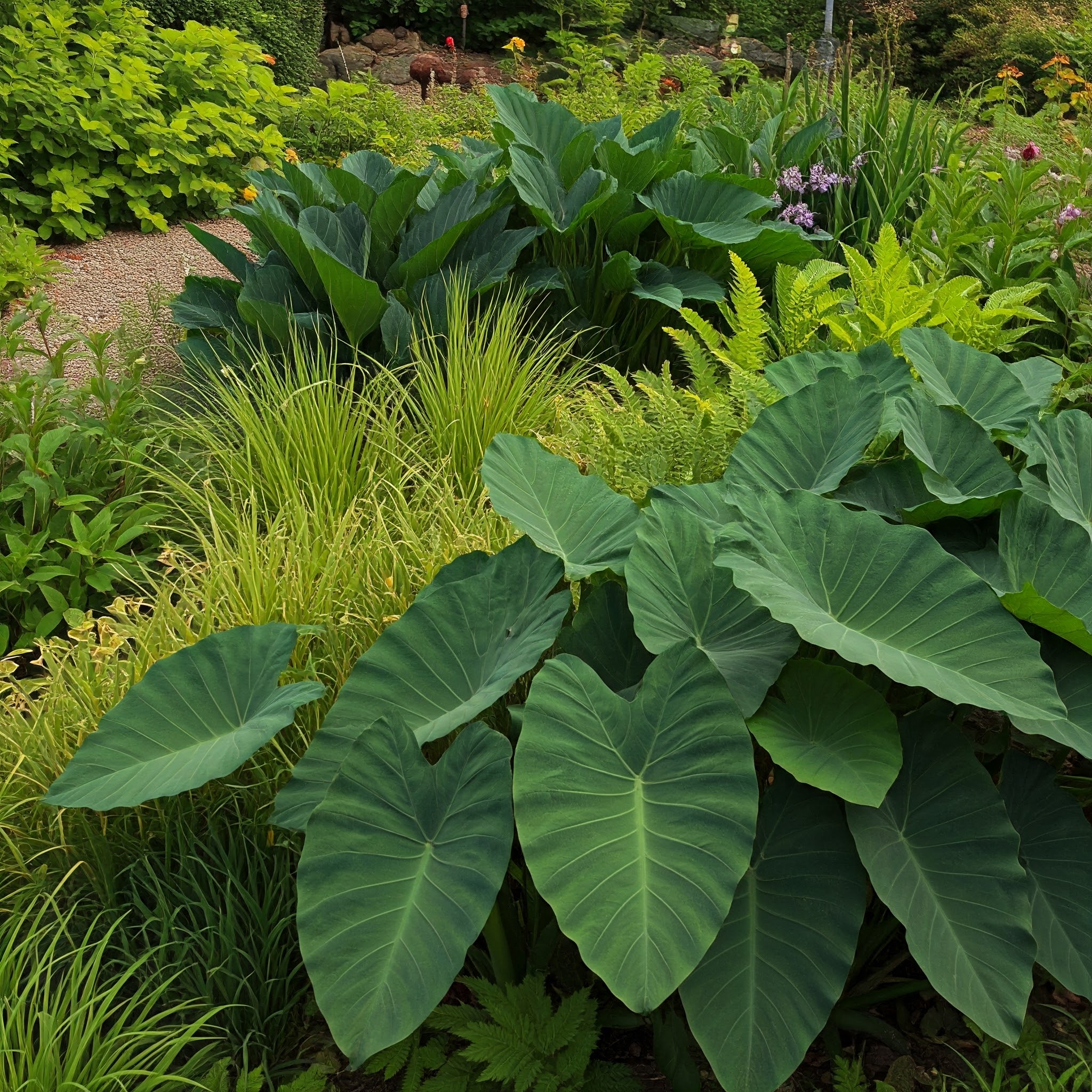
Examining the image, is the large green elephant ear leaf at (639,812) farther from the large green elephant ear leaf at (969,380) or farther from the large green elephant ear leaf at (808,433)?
the large green elephant ear leaf at (969,380)

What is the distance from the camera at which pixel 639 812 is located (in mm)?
1228

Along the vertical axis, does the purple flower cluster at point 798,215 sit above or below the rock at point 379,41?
above

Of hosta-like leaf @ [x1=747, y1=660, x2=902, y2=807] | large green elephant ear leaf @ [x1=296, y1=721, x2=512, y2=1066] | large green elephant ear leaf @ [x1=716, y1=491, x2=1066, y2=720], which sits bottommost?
large green elephant ear leaf @ [x1=296, y1=721, x2=512, y2=1066]

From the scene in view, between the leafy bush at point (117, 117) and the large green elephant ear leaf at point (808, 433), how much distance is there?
4.52m

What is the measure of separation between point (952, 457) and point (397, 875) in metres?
1.15

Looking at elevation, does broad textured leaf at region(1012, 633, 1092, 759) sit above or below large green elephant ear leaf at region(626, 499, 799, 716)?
below

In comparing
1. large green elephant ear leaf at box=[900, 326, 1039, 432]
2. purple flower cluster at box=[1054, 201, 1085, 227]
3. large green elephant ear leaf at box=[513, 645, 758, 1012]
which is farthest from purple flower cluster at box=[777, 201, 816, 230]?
large green elephant ear leaf at box=[513, 645, 758, 1012]

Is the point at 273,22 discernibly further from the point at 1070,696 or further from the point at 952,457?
the point at 1070,696

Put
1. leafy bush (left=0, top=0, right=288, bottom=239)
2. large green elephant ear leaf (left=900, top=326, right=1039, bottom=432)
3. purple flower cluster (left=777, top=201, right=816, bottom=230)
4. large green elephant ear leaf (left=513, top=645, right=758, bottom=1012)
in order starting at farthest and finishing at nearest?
leafy bush (left=0, top=0, right=288, bottom=239), purple flower cluster (left=777, top=201, right=816, bottom=230), large green elephant ear leaf (left=900, top=326, right=1039, bottom=432), large green elephant ear leaf (left=513, top=645, right=758, bottom=1012)

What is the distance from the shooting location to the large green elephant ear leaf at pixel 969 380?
178 centimetres

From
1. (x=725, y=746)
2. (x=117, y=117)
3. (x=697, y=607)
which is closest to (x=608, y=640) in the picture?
(x=697, y=607)

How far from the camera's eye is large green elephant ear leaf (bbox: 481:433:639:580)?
62.0 inches

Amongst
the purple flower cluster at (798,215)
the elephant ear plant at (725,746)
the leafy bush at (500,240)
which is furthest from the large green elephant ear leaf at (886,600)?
the purple flower cluster at (798,215)

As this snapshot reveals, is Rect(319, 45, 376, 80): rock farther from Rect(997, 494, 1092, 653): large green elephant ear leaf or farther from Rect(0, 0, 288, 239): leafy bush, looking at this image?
Rect(997, 494, 1092, 653): large green elephant ear leaf
